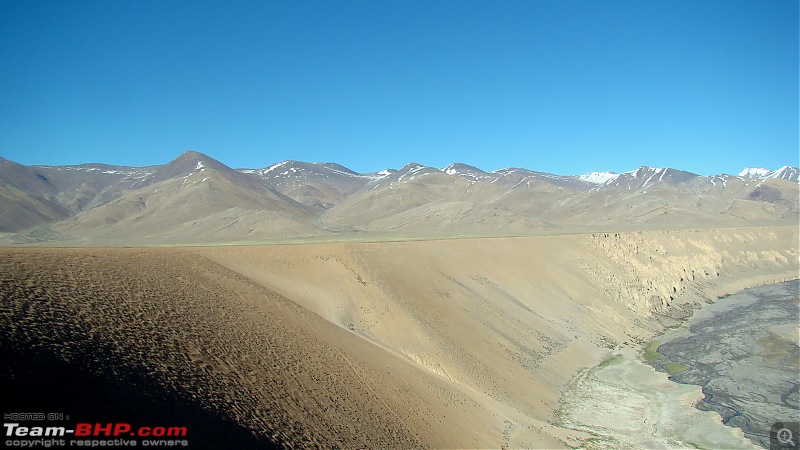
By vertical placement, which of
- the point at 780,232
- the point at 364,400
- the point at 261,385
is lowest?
the point at 364,400

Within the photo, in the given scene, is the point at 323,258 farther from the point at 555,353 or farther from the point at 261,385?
the point at 261,385

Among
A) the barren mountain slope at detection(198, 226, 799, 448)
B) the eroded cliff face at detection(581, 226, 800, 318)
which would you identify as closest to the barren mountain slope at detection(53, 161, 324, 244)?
the barren mountain slope at detection(198, 226, 799, 448)

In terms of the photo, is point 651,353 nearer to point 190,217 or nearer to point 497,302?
point 497,302

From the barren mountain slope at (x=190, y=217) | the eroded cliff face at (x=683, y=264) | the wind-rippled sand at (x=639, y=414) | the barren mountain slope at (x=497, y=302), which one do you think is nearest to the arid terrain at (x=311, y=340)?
the barren mountain slope at (x=497, y=302)

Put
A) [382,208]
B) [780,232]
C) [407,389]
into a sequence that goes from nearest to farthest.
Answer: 1. [407,389]
2. [780,232]
3. [382,208]

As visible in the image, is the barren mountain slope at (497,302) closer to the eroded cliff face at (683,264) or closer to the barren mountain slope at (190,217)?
the eroded cliff face at (683,264)

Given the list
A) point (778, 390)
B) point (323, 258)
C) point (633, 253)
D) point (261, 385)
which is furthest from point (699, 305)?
point (261, 385)

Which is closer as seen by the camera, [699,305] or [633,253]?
[699,305]

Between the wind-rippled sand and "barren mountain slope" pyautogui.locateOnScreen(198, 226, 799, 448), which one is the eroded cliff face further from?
the wind-rippled sand
